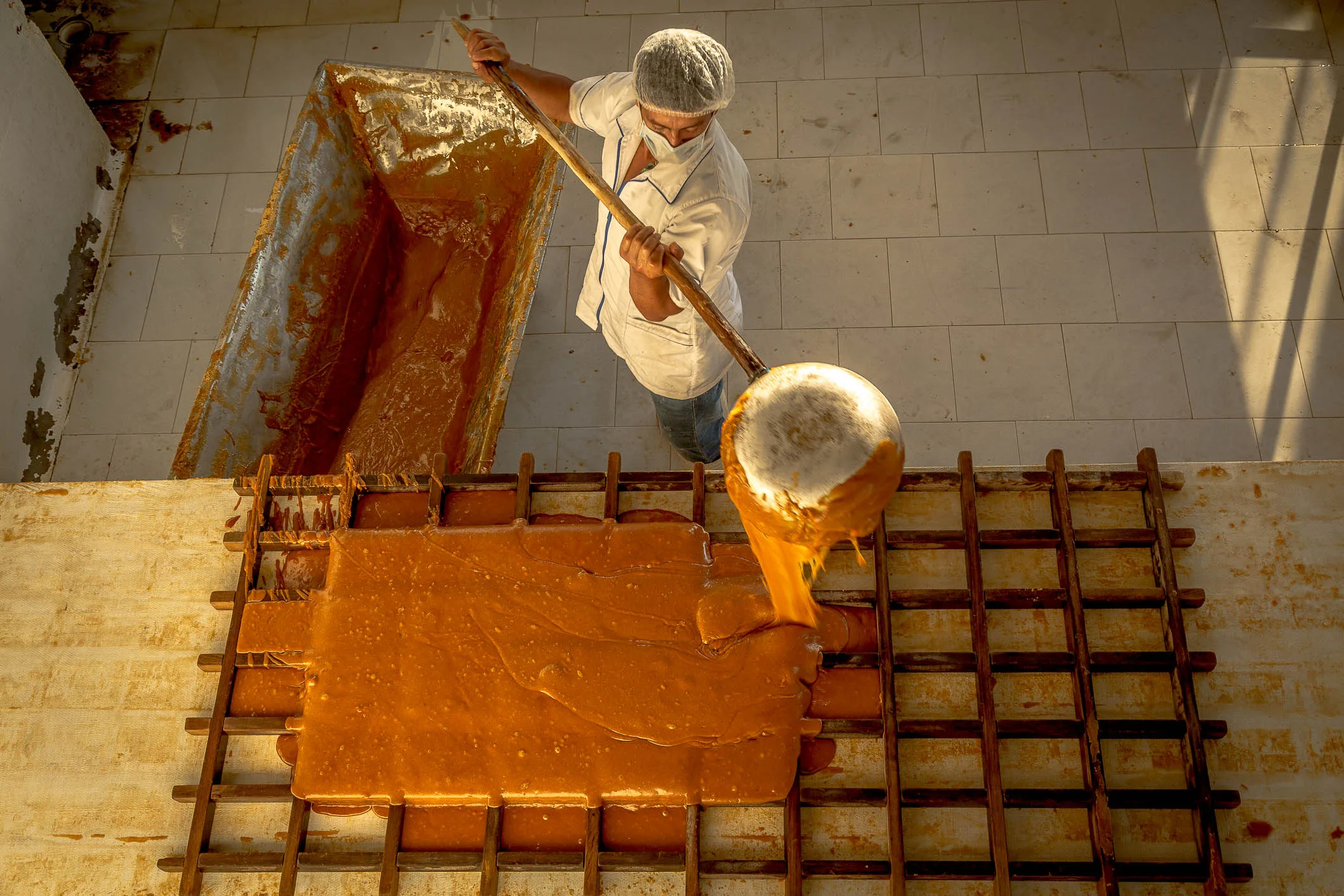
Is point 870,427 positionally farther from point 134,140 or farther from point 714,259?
point 134,140

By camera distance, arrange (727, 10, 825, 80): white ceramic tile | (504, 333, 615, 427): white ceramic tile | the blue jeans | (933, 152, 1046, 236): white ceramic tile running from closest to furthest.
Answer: the blue jeans, (504, 333, 615, 427): white ceramic tile, (933, 152, 1046, 236): white ceramic tile, (727, 10, 825, 80): white ceramic tile

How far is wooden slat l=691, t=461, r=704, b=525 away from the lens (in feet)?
7.77

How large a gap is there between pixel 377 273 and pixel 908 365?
232cm

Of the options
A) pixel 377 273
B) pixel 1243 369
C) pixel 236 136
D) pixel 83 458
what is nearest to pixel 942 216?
pixel 1243 369

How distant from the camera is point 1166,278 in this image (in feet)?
12.4

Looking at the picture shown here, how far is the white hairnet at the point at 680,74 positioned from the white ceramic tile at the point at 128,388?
2.91 m

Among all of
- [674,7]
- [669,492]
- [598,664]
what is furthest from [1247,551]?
[674,7]

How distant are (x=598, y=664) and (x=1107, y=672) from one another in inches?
53.0

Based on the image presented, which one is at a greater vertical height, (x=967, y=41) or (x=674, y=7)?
(x=674, y=7)

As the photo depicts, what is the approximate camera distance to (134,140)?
4270 millimetres

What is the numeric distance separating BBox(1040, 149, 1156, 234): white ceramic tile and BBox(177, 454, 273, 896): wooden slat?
3491 mm

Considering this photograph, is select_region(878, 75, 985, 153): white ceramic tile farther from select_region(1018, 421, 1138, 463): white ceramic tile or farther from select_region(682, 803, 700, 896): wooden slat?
select_region(682, 803, 700, 896): wooden slat

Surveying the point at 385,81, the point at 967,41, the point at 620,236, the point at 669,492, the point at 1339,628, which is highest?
the point at 967,41

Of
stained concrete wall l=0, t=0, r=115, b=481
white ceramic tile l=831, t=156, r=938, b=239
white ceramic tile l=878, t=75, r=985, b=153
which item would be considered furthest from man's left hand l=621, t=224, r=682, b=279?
stained concrete wall l=0, t=0, r=115, b=481
